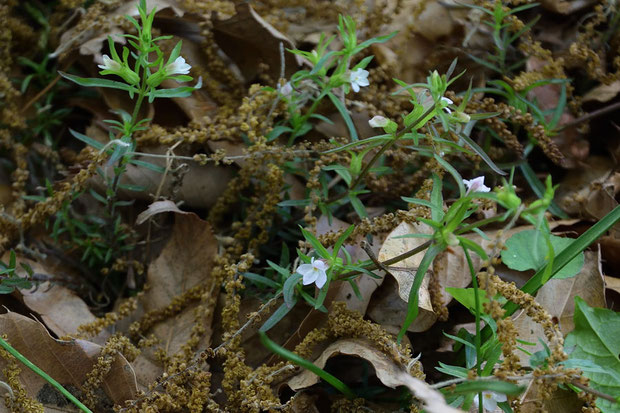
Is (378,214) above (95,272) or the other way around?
above

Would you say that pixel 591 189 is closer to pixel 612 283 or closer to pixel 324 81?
pixel 612 283

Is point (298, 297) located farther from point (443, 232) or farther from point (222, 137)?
point (222, 137)

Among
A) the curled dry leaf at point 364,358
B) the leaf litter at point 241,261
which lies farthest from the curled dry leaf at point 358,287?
the curled dry leaf at point 364,358

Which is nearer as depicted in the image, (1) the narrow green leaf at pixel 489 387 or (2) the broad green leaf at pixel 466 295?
(1) the narrow green leaf at pixel 489 387

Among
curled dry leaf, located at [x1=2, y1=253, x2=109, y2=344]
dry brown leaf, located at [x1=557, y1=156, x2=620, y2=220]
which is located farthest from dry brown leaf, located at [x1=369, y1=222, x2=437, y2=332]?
curled dry leaf, located at [x1=2, y1=253, x2=109, y2=344]

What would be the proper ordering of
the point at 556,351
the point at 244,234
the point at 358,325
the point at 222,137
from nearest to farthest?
the point at 556,351 → the point at 358,325 → the point at 244,234 → the point at 222,137

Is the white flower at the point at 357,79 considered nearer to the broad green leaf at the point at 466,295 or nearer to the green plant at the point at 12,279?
the broad green leaf at the point at 466,295

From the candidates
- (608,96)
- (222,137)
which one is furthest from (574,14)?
(222,137)
